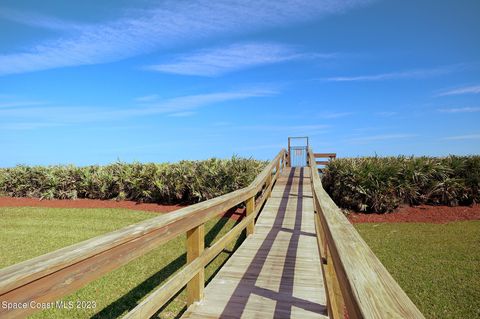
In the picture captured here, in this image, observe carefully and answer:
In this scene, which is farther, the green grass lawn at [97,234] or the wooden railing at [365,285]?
the green grass lawn at [97,234]

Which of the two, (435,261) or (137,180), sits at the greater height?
(137,180)

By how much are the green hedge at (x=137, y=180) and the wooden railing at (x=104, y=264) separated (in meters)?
6.82

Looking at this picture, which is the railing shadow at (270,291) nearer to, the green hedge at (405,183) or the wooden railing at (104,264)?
the wooden railing at (104,264)

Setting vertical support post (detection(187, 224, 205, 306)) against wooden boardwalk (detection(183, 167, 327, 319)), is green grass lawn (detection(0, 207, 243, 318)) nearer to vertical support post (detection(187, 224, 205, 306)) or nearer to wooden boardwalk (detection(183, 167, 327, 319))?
wooden boardwalk (detection(183, 167, 327, 319))

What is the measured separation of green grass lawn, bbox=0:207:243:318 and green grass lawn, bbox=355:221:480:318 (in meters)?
3.67

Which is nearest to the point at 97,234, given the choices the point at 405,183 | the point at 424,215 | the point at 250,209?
the point at 250,209


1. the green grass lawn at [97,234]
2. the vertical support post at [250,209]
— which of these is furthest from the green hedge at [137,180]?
the vertical support post at [250,209]

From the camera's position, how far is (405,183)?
1040cm

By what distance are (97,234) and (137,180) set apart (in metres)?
3.15

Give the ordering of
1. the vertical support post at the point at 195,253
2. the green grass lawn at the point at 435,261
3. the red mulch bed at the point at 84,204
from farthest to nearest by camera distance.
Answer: the red mulch bed at the point at 84,204
the green grass lawn at the point at 435,261
the vertical support post at the point at 195,253

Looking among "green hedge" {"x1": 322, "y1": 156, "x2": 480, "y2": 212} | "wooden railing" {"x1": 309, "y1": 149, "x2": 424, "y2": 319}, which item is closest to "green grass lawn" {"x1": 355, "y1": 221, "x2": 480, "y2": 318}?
"green hedge" {"x1": 322, "y1": 156, "x2": 480, "y2": 212}

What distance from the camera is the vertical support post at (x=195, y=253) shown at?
335 cm

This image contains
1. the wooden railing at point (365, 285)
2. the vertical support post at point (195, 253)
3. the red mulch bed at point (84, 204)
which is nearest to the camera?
the wooden railing at point (365, 285)

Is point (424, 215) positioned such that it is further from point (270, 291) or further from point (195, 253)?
point (195, 253)
